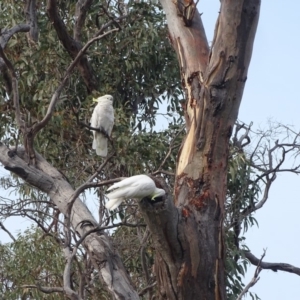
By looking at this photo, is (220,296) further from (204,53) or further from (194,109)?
(204,53)

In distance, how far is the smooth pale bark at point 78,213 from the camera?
4559 mm

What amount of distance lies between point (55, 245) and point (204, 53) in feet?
8.50

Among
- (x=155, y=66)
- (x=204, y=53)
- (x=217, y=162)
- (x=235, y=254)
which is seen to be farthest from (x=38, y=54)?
(x=217, y=162)

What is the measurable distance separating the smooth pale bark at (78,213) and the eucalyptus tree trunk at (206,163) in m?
1.12

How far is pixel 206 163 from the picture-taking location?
3.60 m

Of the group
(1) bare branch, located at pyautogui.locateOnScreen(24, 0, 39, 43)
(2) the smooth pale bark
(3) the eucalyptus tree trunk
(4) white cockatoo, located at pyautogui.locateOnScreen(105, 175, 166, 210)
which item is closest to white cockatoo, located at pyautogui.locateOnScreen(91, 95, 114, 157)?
(2) the smooth pale bark

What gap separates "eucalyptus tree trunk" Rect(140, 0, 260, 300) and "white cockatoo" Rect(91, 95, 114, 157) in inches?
69.1

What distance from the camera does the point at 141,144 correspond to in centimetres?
597

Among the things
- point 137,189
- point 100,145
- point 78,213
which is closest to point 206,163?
point 137,189

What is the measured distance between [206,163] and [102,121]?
7.32ft

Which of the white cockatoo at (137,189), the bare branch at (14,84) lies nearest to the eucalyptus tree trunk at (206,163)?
the white cockatoo at (137,189)

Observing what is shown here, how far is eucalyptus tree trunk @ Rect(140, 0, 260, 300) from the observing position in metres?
3.33

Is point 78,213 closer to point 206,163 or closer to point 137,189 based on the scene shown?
point 206,163

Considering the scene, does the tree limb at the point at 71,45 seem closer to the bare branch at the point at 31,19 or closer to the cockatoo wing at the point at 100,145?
the bare branch at the point at 31,19
